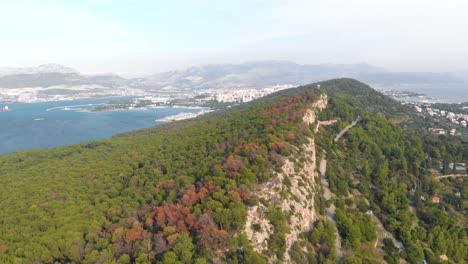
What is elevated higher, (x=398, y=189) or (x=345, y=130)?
(x=345, y=130)

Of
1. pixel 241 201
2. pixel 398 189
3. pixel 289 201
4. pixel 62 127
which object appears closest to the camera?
pixel 241 201

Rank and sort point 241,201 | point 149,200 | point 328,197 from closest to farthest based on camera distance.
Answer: point 241,201
point 149,200
point 328,197

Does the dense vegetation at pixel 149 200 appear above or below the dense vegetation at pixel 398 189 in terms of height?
above

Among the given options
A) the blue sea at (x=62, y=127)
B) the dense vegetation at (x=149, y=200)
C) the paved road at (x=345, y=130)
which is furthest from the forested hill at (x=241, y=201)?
the blue sea at (x=62, y=127)

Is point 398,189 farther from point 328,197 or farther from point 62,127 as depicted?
point 62,127

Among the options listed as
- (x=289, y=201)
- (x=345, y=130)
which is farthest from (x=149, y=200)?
(x=345, y=130)

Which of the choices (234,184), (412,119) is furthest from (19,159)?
(412,119)

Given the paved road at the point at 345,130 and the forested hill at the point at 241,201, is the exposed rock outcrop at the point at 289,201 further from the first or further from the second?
the paved road at the point at 345,130

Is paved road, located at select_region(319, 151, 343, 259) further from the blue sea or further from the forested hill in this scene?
the blue sea
